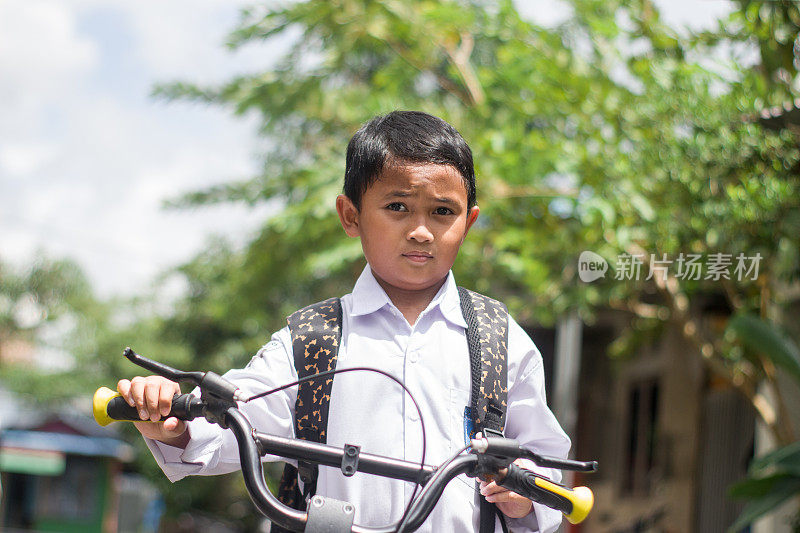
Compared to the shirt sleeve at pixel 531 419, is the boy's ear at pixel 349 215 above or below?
above

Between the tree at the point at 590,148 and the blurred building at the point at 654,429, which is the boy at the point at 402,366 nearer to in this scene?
the tree at the point at 590,148

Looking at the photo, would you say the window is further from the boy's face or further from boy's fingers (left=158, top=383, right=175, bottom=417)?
boy's fingers (left=158, top=383, right=175, bottom=417)

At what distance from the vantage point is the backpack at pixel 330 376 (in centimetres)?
179

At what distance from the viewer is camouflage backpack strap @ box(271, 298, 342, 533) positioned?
179 cm

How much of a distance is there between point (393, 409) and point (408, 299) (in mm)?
268

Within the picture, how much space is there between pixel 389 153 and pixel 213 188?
8.39 m

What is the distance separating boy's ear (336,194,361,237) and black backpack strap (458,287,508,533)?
0.28 meters


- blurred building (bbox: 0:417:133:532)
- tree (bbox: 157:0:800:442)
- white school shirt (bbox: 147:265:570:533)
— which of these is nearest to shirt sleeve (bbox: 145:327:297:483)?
white school shirt (bbox: 147:265:570:533)

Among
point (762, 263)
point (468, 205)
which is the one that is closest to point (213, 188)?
point (762, 263)

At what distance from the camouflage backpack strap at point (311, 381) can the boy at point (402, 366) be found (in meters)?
0.03

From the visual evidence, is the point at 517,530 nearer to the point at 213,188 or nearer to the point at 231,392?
the point at 231,392

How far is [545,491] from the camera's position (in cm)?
150

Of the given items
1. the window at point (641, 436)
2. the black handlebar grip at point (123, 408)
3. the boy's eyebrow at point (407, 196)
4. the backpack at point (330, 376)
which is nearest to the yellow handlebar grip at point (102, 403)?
the black handlebar grip at point (123, 408)

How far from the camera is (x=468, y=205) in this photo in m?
1.92
